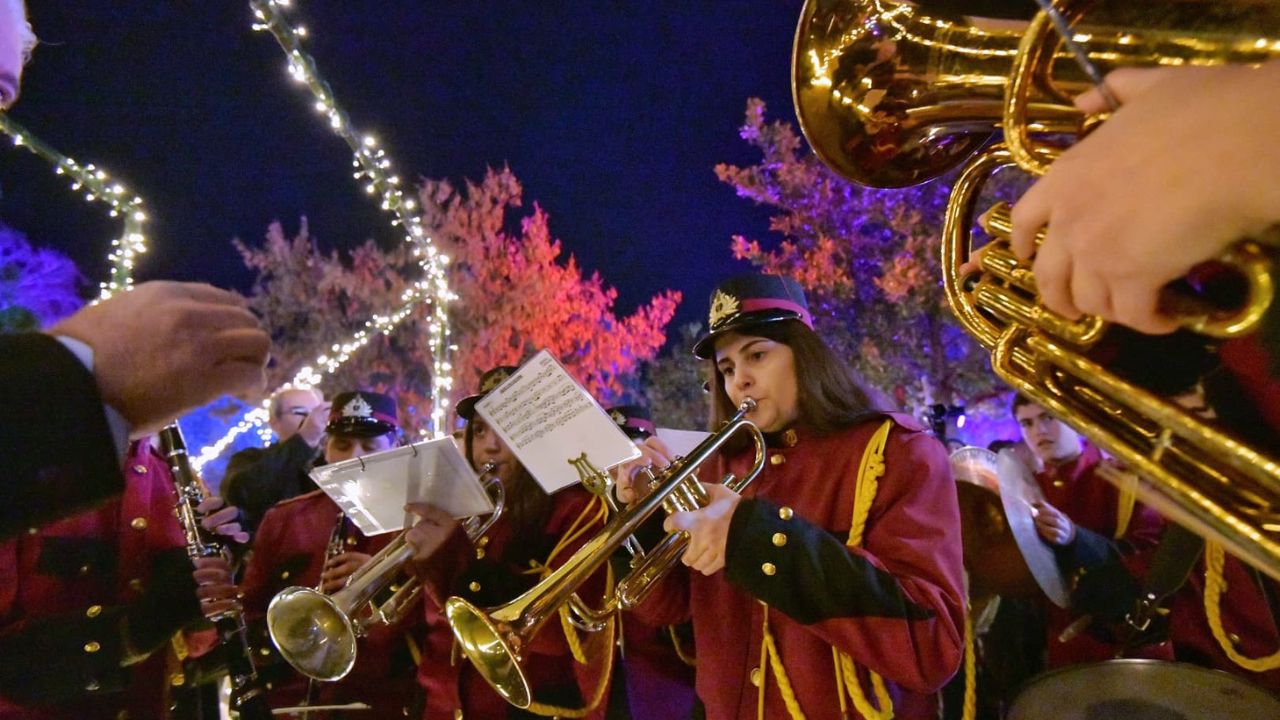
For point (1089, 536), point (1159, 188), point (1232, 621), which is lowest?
point (1232, 621)

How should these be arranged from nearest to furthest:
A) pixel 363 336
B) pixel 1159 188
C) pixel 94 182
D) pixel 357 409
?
pixel 1159 188 → pixel 357 409 → pixel 94 182 → pixel 363 336

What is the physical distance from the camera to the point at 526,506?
3861 millimetres

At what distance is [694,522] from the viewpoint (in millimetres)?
2107

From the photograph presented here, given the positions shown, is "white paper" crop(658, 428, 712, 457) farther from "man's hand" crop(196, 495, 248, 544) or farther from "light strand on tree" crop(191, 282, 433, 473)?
"light strand on tree" crop(191, 282, 433, 473)

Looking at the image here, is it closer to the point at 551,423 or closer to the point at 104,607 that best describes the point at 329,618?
the point at 104,607

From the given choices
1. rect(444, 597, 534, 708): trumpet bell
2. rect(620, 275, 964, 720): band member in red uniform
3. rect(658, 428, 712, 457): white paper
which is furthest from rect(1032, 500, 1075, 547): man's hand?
rect(444, 597, 534, 708): trumpet bell

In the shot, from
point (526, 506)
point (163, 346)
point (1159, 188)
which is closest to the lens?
point (1159, 188)

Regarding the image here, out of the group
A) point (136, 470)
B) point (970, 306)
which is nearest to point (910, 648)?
point (970, 306)

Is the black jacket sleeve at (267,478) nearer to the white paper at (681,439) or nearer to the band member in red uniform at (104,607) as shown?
the band member in red uniform at (104,607)

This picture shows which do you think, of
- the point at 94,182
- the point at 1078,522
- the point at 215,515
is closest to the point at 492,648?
the point at 215,515

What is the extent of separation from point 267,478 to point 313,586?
7.57ft

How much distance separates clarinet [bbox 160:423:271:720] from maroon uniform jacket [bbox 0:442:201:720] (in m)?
0.10

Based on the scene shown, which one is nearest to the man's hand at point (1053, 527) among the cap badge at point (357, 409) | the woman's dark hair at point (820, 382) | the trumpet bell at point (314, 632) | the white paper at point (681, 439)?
the woman's dark hair at point (820, 382)

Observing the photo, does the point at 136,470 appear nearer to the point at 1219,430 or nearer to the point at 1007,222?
the point at 1007,222
